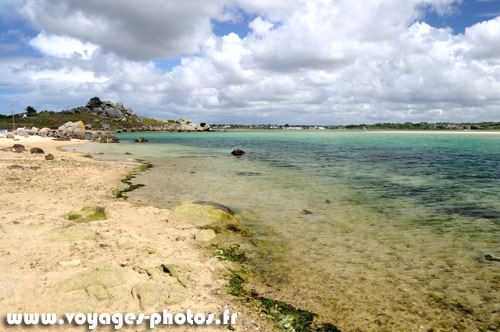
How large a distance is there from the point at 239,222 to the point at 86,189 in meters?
10.5

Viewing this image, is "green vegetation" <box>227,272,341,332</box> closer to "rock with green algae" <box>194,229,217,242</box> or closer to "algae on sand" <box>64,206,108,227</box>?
"rock with green algae" <box>194,229,217,242</box>

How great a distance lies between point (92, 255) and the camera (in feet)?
24.9

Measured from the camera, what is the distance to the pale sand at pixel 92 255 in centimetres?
561

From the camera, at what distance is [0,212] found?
1046 cm

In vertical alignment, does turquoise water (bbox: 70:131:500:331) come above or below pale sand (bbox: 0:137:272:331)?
below

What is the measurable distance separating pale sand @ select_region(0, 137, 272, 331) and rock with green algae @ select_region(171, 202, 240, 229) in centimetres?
57

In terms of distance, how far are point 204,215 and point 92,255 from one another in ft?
16.7

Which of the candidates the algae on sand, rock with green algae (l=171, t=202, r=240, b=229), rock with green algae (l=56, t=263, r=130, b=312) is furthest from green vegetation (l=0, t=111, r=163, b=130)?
rock with green algae (l=56, t=263, r=130, b=312)

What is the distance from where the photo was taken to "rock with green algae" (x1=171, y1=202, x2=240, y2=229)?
11.7 m

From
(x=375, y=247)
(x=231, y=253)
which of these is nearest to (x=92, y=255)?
(x=231, y=253)

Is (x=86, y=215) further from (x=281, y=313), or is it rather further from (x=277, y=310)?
(x=281, y=313)

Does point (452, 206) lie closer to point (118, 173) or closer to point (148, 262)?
point (148, 262)

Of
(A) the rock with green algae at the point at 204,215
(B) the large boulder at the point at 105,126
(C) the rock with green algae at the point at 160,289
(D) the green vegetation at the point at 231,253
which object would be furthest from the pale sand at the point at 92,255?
(B) the large boulder at the point at 105,126

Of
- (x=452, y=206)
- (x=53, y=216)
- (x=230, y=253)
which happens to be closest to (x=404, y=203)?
(x=452, y=206)
